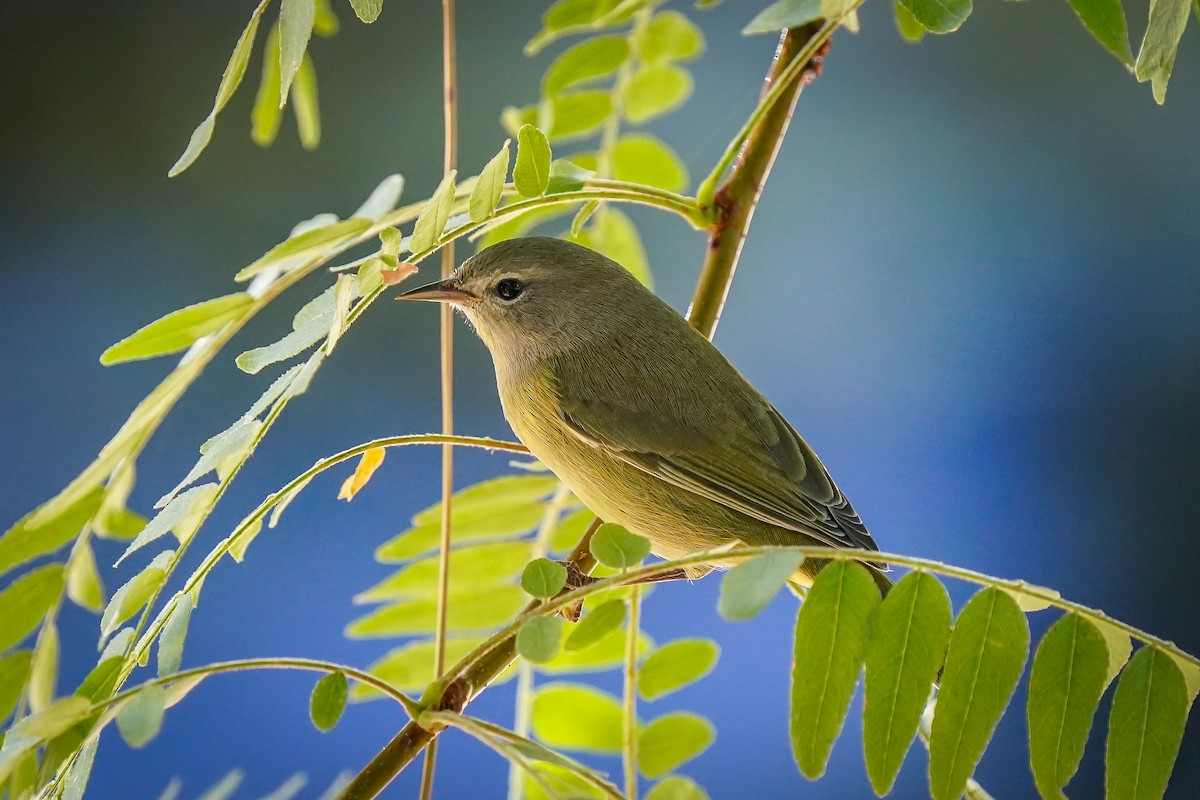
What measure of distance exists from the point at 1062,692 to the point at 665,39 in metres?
0.89

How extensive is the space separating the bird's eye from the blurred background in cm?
108

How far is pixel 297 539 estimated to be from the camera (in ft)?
8.63

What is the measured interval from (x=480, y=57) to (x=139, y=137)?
95 cm

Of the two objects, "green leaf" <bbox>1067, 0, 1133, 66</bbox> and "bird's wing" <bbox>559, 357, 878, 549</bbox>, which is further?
"bird's wing" <bbox>559, 357, 878, 549</bbox>

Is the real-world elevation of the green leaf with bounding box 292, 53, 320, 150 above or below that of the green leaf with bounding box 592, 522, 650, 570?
above

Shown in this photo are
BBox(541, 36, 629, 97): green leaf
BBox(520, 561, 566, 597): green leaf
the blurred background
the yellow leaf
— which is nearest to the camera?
BBox(520, 561, 566, 597): green leaf

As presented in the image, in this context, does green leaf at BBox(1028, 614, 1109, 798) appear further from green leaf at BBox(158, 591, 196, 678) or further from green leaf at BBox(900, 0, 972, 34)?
green leaf at BBox(158, 591, 196, 678)

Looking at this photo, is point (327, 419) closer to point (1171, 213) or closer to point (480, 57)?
point (480, 57)

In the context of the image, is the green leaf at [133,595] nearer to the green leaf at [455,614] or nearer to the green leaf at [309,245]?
the green leaf at [309,245]

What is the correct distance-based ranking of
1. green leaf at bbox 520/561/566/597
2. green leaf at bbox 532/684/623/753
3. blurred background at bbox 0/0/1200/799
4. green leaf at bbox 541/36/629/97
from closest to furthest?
1. green leaf at bbox 520/561/566/597
2. green leaf at bbox 532/684/623/753
3. green leaf at bbox 541/36/629/97
4. blurred background at bbox 0/0/1200/799

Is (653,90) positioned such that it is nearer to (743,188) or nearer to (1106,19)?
(743,188)

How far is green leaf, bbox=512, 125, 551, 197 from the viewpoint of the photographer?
0.92 metres

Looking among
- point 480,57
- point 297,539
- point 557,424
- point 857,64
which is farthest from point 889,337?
point 557,424

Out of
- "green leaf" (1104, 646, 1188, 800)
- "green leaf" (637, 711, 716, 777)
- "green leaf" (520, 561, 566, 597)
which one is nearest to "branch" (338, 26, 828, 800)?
"green leaf" (637, 711, 716, 777)
